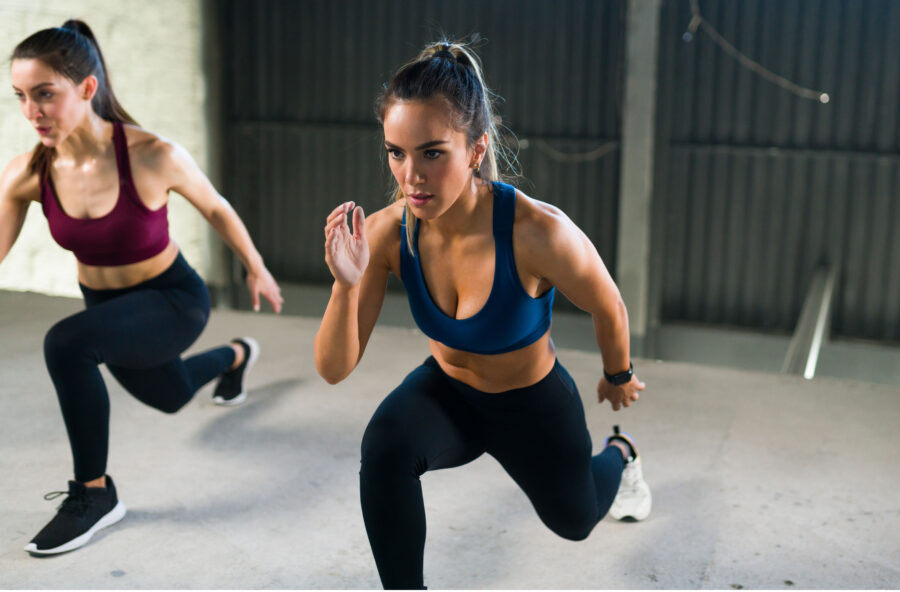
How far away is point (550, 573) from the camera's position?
2.48m

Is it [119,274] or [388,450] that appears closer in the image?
[388,450]

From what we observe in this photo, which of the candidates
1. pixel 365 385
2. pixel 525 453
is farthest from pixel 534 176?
pixel 525 453

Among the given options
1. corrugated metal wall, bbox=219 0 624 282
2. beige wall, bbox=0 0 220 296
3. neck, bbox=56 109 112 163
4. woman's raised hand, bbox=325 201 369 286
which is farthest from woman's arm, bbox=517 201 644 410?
beige wall, bbox=0 0 220 296

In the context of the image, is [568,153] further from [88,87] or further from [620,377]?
[620,377]

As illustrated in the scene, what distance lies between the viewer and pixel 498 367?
2061 mm

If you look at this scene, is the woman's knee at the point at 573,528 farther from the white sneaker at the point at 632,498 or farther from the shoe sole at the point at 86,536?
the shoe sole at the point at 86,536

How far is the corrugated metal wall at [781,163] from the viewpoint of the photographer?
5996mm

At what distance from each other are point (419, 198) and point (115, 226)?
48.7 inches

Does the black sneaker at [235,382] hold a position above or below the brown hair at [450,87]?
below

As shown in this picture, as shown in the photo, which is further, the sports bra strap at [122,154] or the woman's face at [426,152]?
the sports bra strap at [122,154]

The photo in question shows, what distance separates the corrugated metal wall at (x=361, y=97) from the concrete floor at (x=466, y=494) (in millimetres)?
2679

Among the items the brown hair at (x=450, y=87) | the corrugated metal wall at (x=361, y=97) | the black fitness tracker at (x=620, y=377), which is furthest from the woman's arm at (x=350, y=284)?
the corrugated metal wall at (x=361, y=97)

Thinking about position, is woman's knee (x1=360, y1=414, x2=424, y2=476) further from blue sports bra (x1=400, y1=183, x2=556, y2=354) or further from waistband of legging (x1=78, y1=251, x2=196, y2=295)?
waistband of legging (x1=78, y1=251, x2=196, y2=295)

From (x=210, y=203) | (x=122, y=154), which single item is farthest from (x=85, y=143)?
(x=210, y=203)
